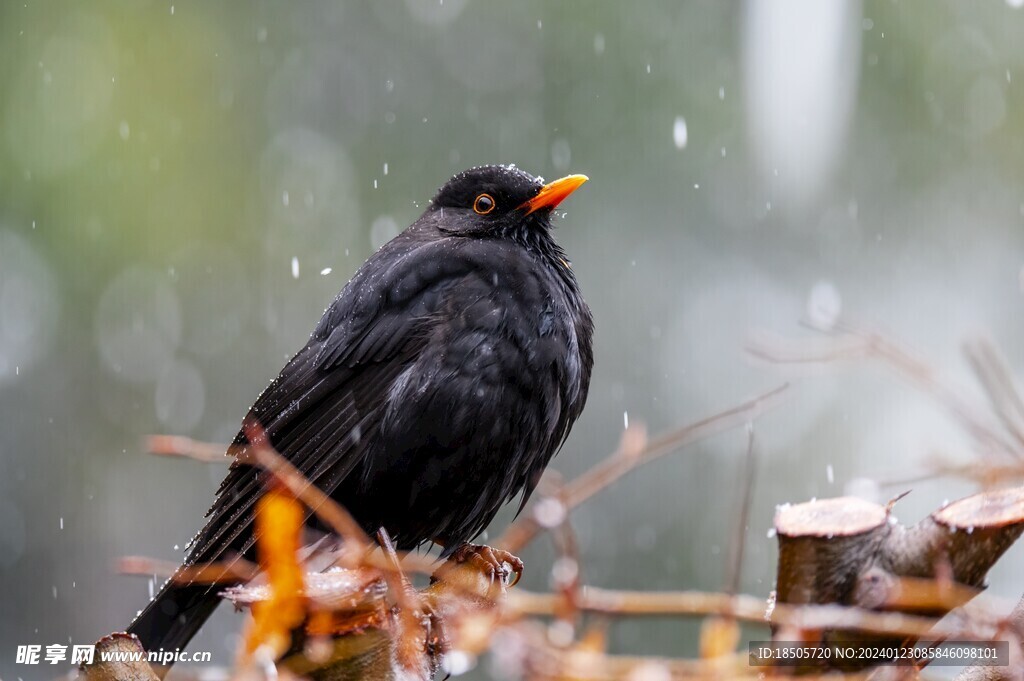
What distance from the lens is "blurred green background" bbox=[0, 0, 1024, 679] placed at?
24.1ft

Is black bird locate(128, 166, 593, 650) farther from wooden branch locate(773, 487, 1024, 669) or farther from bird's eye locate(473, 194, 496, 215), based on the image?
wooden branch locate(773, 487, 1024, 669)

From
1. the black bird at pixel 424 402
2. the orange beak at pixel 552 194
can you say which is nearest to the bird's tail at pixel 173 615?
the black bird at pixel 424 402

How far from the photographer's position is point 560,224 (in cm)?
792

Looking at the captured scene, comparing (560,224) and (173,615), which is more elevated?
(560,224)

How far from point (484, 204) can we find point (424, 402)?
1.09m

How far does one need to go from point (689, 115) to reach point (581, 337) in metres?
4.58

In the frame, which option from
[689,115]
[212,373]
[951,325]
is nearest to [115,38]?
[212,373]

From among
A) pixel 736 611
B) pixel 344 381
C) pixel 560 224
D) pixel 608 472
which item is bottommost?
pixel 736 611

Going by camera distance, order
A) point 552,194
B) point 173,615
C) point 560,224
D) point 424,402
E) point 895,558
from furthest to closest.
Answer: point 560,224 < point 552,194 < point 424,402 < point 173,615 < point 895,558

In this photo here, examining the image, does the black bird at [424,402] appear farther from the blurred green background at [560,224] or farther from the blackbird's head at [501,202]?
the blurred green background at [560,224]

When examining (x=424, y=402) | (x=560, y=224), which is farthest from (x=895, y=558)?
(x=560, y=224)

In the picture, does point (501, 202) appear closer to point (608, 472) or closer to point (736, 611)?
point (608, 472)

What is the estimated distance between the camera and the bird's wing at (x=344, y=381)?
3439mm

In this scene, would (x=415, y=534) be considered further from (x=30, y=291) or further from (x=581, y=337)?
(x=30, y=291)
